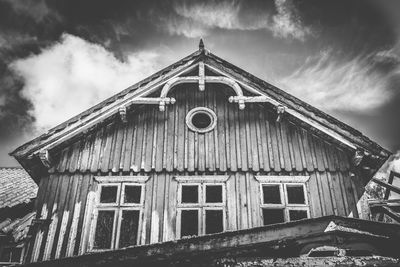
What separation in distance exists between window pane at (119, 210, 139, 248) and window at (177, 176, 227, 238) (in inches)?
42.8

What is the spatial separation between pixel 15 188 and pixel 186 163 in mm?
9258

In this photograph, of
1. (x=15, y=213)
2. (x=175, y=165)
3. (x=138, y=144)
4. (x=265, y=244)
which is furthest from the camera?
(x=15, y=213)

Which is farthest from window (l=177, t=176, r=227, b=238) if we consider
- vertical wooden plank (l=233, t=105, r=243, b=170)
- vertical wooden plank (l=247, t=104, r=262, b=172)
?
vertical wooden plank (l=247, t=104, r=262, b=172)

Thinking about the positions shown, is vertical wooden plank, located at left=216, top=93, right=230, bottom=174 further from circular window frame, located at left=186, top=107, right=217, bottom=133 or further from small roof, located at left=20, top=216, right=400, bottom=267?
small roof, located at left=20, top=216, right=400, bottom=267

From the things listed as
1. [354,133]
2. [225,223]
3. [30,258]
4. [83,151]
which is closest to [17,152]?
[83,151]

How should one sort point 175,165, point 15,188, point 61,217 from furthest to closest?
point 15,188 < point 175,165 < point 61,217

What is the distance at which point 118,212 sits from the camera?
8375mm

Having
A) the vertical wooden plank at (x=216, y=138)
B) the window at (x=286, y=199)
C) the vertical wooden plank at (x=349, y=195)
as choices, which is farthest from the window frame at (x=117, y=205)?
the vertical wooden plank at (x=349, y=195)

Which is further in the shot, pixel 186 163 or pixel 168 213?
pixel 186 163

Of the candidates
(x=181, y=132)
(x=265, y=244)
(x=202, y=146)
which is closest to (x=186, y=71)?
(x=181, y=132)

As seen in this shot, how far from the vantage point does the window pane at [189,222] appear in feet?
28.1

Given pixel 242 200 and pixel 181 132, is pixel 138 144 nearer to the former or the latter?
pixel 181 132

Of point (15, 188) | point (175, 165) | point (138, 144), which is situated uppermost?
point (15, 188)

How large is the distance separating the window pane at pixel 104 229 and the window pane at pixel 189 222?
179 cm
